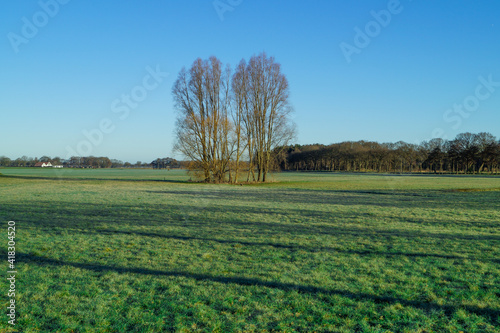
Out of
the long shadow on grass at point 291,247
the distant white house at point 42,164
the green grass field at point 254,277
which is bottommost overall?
the long shadow on grass at point 291,247

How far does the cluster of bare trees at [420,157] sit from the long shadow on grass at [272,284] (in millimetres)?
85466

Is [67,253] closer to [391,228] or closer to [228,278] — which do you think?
[228,278]

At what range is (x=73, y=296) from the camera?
565cm

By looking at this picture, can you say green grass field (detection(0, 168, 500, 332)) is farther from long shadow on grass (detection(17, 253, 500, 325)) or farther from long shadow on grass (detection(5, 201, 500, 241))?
long shadow on grass (detection(5, 201, 500, 241))

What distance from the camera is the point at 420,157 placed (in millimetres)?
120250

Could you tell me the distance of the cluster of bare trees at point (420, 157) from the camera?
338 ft

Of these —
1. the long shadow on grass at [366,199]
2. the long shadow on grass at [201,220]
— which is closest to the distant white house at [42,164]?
the long shadow on grass at [366,199]

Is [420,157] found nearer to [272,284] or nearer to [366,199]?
[366,199]

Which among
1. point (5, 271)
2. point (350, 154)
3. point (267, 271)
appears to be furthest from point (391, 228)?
point (350, 154)

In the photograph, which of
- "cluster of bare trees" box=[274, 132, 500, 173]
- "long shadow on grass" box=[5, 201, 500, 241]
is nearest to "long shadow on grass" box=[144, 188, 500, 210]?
"long shadow on grass" box=[5, 201, 500, 241]

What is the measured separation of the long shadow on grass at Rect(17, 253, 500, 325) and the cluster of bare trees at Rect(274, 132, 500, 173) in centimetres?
8547

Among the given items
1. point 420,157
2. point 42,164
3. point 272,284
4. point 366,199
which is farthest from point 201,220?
point 42,164

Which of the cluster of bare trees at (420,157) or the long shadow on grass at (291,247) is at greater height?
the cluster of bare trees at (420,157)

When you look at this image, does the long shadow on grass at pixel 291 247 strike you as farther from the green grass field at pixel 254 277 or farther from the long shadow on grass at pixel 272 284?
the long shadow on grass at pixel 272 284
